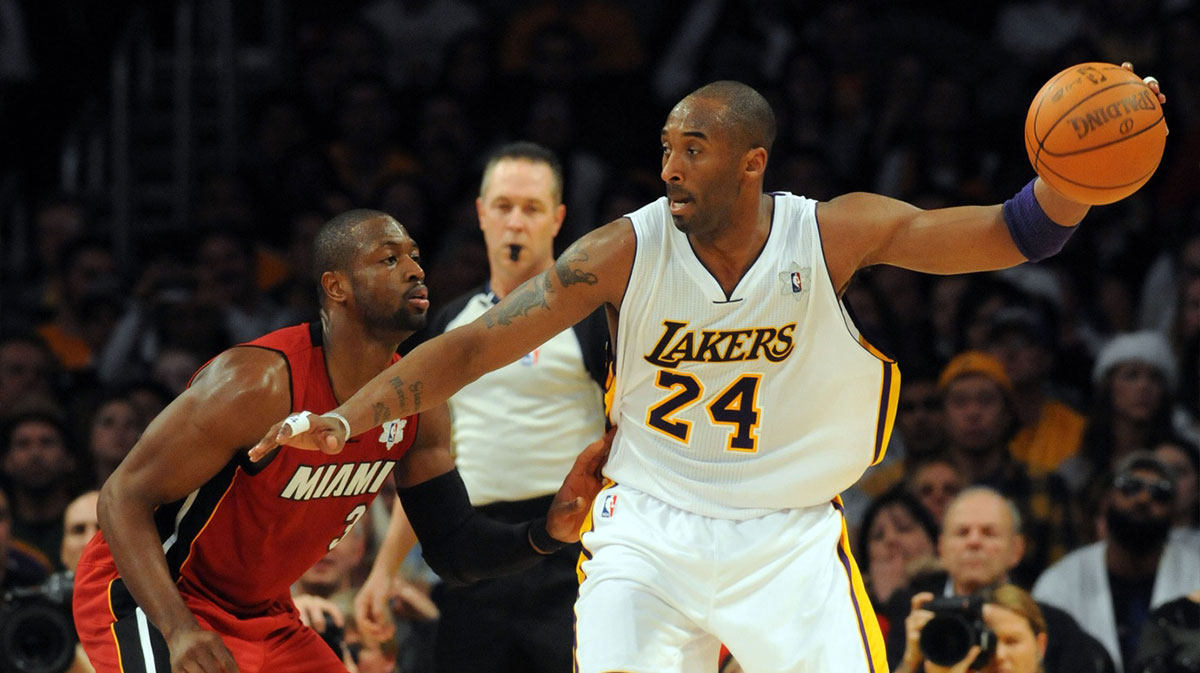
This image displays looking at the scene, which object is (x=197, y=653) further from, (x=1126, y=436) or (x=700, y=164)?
(x=1126, y=436)

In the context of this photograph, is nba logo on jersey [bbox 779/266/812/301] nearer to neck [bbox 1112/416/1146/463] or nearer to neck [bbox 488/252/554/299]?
neck [bbox 488/252/554/299]

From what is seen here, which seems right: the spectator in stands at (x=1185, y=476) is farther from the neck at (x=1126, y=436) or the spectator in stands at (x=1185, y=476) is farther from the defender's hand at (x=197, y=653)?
the defender's hand at (x=197, y=653)

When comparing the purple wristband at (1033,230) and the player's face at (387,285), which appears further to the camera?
the player's face at (387,285)

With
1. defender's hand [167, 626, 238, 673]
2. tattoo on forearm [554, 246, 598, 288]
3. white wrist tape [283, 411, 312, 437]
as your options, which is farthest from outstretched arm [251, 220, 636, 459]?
defender's hand [167, 626, 238, 673]

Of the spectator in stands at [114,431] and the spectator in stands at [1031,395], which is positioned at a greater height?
the spectator in stands at [1031,395]

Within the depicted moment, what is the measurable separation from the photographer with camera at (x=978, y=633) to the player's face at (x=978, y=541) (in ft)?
0.86

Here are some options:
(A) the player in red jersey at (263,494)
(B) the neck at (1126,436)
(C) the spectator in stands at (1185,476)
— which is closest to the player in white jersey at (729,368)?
(A) the player in red jersey at (263,494)

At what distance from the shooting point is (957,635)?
5.75 metres

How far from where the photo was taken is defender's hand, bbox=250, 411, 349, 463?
3941 mm

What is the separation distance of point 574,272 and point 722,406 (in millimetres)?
524

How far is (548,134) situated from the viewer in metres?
9.83

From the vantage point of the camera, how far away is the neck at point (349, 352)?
4660 mm

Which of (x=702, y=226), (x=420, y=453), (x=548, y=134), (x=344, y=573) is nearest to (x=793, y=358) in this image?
(x=702, y=226)

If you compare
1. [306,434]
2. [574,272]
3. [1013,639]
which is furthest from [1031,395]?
[306,434]
